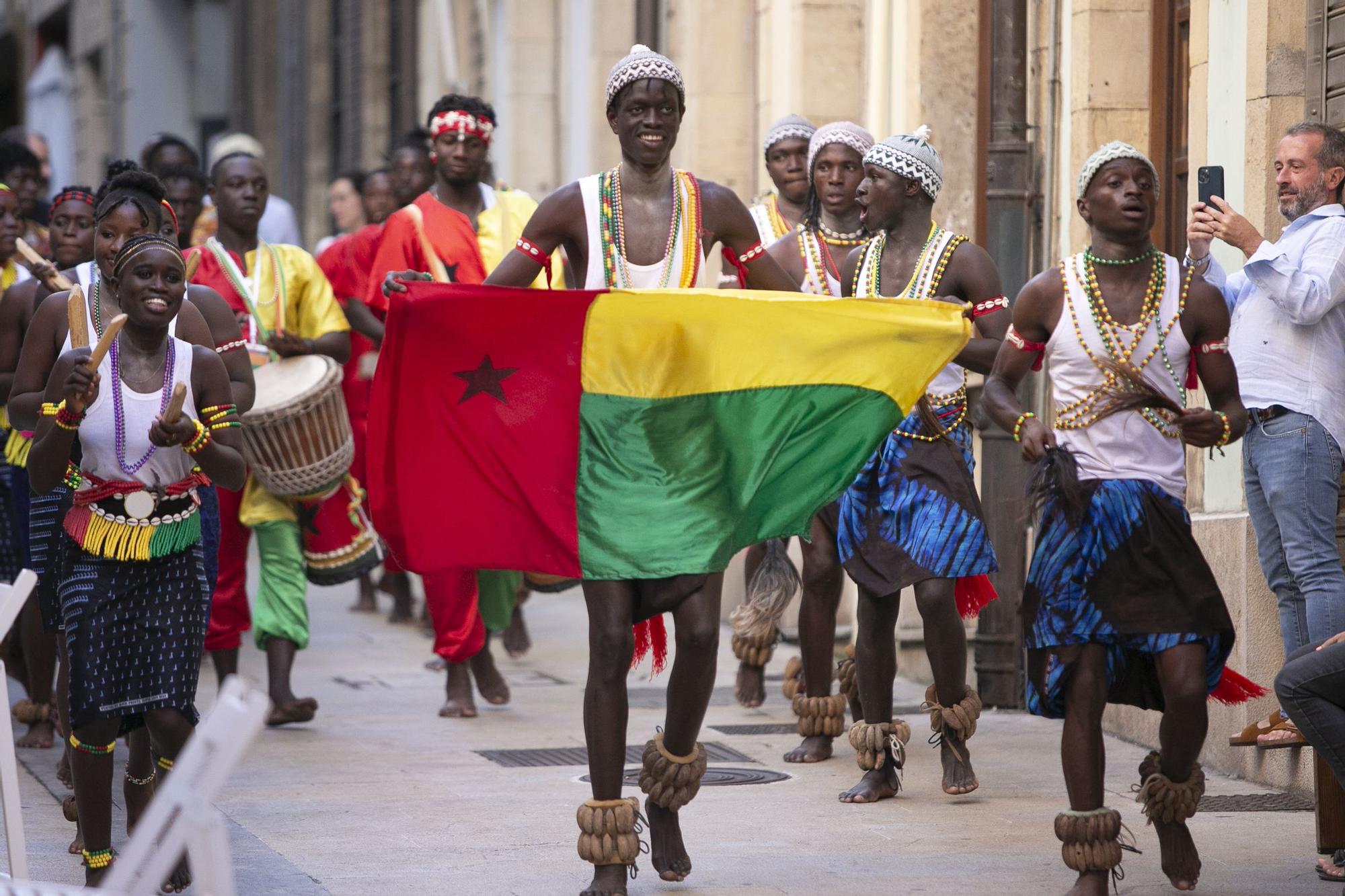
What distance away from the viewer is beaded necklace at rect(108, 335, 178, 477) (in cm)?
609

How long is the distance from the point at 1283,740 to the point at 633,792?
216 cm

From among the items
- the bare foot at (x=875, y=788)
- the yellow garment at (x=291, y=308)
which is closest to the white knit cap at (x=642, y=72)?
the bare foot at (x=875, y=788)

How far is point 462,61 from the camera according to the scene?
67.6ft

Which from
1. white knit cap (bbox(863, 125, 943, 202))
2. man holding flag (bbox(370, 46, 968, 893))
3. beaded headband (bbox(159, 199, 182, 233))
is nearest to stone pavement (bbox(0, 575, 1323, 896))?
man holding flag (bbox(370, 46, 968, 893))

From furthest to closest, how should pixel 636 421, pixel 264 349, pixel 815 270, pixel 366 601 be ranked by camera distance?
pixel 366 601 → pixel 264 349 → pixel 815 270 → pixel 636 421

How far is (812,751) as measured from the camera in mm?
8469

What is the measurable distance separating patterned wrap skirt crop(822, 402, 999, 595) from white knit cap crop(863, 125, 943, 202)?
77 cm

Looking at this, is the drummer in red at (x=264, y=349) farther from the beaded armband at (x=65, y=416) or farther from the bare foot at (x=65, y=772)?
the beaded armband at (x=65, y=416)

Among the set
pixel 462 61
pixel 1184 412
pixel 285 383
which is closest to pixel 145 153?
pixel 285 383

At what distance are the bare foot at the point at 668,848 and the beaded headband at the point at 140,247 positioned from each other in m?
2.00

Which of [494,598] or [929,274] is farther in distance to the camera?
[494,598]

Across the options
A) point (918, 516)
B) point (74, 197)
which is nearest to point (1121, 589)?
point (918, 516)

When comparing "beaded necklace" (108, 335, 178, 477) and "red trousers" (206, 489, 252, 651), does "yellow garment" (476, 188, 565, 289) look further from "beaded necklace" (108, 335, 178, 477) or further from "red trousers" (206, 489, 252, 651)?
"beaded necklace" (108, 335, 178, 477)

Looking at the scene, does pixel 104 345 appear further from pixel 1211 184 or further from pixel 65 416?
pixel 1211 184
